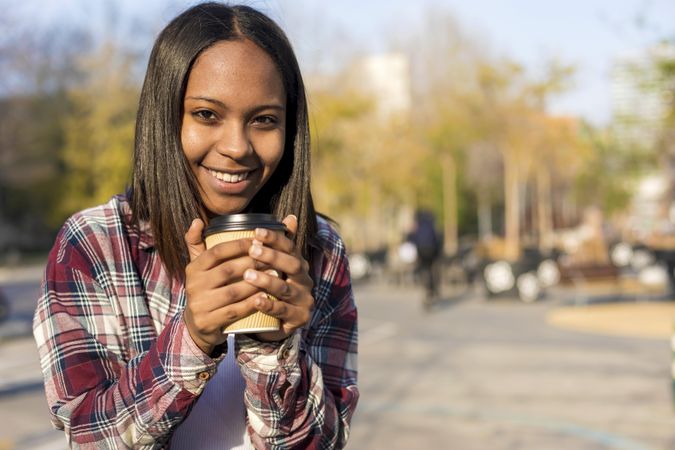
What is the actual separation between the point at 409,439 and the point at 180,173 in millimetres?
5906

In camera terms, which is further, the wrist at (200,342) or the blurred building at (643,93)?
the blurred building at (643,93)

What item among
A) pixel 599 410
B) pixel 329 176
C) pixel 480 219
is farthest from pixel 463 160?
pixel 599 410

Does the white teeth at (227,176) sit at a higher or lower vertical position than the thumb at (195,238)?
higher

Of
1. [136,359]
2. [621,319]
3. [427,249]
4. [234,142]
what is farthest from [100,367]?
[427,249]

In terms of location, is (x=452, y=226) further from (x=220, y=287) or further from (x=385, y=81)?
(x=220, y=287)

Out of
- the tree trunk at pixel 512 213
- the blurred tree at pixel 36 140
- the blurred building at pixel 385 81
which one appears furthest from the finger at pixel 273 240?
the blurred tree at pixel 36 140

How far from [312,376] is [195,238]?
0.34m

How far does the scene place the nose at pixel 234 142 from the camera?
1689mm

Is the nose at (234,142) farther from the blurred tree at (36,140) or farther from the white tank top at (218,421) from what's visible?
the blurred tree at (36,140)

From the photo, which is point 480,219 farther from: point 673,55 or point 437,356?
point 437,356

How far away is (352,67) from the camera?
38.8 m

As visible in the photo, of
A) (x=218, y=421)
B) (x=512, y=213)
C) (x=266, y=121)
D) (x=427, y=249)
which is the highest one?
(x=266, y=121)

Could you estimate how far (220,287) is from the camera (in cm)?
144

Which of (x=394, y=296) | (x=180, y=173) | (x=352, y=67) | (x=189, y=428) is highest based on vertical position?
(x=352, y=67)
